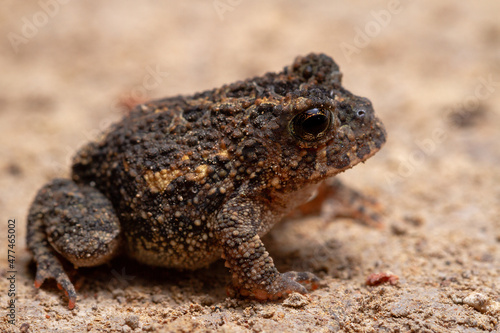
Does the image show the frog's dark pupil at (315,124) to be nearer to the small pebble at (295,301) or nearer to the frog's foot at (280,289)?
the frog's foot at (280,289)

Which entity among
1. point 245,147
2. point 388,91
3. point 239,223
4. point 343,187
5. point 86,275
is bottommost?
point 86,275

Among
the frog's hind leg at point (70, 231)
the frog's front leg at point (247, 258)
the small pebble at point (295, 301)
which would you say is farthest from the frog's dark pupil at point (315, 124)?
the frog's hind leg at point (70, 231)

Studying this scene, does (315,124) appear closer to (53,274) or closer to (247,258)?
(247,258)

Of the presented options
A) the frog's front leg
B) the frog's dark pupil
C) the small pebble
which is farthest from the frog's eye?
the small pebble

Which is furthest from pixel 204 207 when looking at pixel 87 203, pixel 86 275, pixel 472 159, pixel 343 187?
pixel 472 159

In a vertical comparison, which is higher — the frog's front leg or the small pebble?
the frog's front leg

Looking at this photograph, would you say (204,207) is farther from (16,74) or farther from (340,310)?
(16,74)

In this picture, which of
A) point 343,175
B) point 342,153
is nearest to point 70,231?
point 342,153

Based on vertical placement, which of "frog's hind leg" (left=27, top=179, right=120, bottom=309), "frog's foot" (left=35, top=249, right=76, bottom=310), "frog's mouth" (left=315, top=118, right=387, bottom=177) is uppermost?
"frog's mouth" (left=315, top=118, right=387, bottom=177)

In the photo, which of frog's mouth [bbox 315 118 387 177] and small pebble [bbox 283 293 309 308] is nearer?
small pebble [bbox 283 293 309 308]

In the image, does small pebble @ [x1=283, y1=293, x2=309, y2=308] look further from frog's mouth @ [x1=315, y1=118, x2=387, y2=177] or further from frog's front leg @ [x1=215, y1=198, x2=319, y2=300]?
frog's mouth @ [x1=315, y1=118, x2=387, y2=177]
